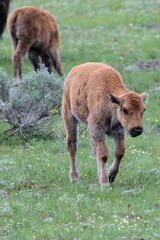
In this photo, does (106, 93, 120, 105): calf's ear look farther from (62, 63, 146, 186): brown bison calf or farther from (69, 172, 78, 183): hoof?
(69, 172, 78, 183): hoof

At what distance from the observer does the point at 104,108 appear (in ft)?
23.6

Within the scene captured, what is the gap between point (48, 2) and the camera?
89.5ft

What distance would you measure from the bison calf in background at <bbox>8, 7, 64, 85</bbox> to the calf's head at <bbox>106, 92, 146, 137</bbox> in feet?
23.5

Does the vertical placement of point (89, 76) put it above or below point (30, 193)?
above

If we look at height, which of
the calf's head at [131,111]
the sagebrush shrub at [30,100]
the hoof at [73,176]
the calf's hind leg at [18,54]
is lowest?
the calf's hind leg at [18,54]

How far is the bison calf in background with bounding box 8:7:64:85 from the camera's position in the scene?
14.1 metres

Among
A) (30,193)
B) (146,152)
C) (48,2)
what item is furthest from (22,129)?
(48,2)

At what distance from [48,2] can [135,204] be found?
22.2 meters

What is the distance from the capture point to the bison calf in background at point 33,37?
1408 centimetres

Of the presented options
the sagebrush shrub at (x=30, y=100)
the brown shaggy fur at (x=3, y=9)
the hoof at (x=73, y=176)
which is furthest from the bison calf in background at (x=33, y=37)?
the hoof at (x=73, y=176)

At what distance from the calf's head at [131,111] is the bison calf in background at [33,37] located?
7.17 meters

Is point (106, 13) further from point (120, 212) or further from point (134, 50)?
point (120, 212)

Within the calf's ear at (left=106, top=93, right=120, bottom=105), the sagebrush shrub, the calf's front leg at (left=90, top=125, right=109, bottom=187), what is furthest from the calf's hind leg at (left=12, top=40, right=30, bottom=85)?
the calf's ear at (left=106, top=93, right=120, bottom=105)

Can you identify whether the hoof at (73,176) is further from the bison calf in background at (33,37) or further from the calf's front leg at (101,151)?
the bison calf in background at (33,37)
